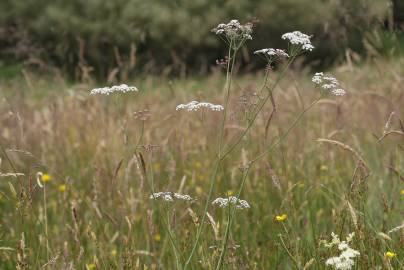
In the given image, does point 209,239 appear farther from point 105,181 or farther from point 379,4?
point 379,4

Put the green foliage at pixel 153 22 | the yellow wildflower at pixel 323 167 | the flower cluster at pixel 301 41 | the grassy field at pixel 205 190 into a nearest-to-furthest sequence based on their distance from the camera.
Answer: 1. the flower cluster at pixel 301 41
2. the grassy field at pixel 205 190
3. the yellow wildflower at pixel 323 167
4. the green foliage at pixel 153 22

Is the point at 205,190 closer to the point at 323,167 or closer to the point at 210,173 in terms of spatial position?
the point at 210,173

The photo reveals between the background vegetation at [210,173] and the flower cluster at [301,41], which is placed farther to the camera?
the background vegetation at [210,173]

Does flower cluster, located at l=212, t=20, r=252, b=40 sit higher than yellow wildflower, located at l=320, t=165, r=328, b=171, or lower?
higher

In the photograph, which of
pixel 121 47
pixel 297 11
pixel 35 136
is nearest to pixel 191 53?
pixel 121 47

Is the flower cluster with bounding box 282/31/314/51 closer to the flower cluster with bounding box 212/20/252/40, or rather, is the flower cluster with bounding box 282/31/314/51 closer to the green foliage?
the flower cluster with bounding box 212/20/252/40

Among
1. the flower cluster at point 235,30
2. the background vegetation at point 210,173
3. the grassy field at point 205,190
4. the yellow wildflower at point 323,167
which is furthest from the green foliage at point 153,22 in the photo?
the flower cluster at point 235,30

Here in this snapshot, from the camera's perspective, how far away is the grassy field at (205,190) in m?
1.74

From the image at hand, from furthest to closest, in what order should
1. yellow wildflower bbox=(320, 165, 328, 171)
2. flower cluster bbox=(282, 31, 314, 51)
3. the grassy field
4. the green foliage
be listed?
the green foliage
yellow wildflower bbox=(320, 165, 328, 171)
the grassy field
flower cluster bbox=(282, 31, 314, 51)

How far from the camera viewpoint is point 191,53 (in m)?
17.7

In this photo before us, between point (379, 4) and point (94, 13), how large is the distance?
14315 mm

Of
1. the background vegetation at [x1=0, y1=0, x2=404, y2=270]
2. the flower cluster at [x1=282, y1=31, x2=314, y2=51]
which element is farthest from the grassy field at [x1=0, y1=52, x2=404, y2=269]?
the flower cluster at [x1=282, y1=31, x2=314, y2=51]

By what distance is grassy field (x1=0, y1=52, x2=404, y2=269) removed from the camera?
174 cm

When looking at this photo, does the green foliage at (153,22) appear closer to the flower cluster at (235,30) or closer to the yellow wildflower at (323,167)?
the yellow wildflower at (323,167)
